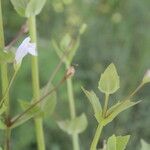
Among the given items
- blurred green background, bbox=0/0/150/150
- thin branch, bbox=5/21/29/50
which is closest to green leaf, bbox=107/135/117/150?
thin branch, bbox=5/21/29/50

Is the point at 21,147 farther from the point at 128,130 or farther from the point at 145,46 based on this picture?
the point at 145,46

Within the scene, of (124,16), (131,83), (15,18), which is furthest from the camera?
(15,18)

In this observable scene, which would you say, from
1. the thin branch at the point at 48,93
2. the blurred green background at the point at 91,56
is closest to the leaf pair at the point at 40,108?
the thin branch at the point at 48,93

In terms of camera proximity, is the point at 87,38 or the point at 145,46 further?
the point at 87,38

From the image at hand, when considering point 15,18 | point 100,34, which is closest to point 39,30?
point 15,18

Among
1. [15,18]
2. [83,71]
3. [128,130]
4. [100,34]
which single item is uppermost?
[15,18]

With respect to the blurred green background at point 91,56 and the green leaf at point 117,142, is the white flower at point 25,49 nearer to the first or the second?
the green leaf at point 117,142

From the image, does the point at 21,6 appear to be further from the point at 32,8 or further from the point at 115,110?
the point at 115,110
